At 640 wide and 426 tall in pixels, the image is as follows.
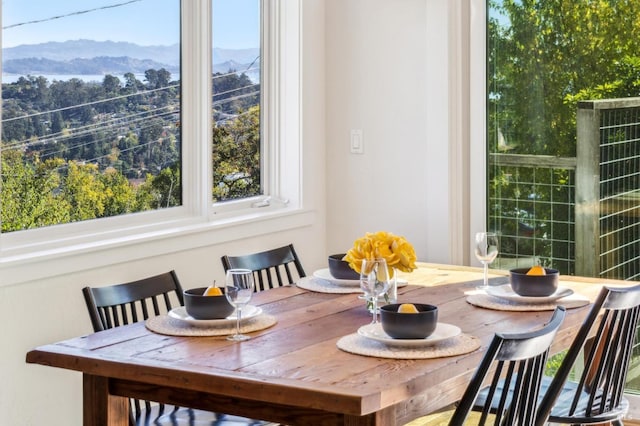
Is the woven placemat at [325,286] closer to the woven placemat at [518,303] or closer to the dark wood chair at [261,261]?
the dark wood chair at [261,261]

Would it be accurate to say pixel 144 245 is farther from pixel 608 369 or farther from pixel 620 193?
pixel 620 193

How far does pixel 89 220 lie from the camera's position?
3605 mm

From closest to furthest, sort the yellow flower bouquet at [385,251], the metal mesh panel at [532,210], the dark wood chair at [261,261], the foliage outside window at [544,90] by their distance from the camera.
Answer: the yellow flower bouquet at [385,251] → the dark wood chair at [261,261] → the foliage outside window at [544,90] → the metal mesh panel at [532,210]

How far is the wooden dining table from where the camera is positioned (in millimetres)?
2141

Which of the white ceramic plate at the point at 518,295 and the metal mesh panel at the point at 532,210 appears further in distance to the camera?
the metal mesh panel at the point at 532,210

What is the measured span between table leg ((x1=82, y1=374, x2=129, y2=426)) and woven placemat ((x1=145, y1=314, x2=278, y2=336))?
224mm

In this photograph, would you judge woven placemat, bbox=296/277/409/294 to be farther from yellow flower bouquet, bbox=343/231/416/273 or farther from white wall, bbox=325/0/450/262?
white wall, bbox=325/0/450/262

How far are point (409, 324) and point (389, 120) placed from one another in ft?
7.30

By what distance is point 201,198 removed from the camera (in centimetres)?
409

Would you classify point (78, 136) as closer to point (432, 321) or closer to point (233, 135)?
point (233, 135)

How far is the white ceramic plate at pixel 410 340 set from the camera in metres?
2.41

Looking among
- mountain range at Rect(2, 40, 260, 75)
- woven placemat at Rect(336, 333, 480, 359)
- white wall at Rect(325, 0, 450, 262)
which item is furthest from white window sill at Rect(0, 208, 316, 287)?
woven placemat at Rect(336, 333, 480, 359)

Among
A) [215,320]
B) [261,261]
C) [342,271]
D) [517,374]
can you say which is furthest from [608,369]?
[261,261]

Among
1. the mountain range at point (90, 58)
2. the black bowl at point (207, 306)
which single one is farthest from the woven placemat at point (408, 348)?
the mountain range at point (90, 58)
